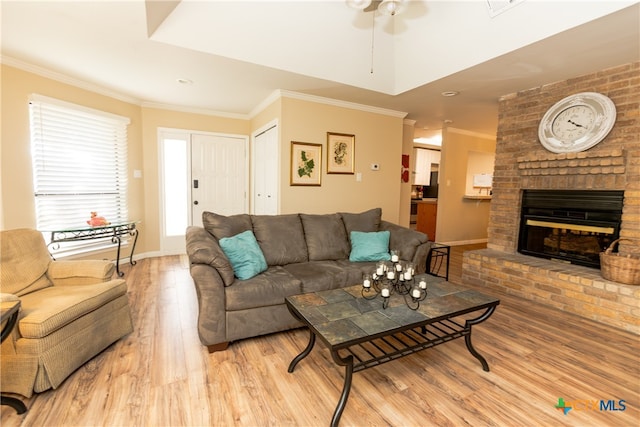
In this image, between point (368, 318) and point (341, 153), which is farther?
point (341, 153)

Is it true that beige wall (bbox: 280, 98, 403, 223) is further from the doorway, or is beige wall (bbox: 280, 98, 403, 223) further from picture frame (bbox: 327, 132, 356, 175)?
the doorway

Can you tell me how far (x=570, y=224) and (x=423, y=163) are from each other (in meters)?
3.98

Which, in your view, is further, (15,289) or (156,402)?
(15,289)

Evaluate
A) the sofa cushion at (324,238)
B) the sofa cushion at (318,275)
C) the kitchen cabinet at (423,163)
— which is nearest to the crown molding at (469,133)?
the kitchen cabinet at (423,163)

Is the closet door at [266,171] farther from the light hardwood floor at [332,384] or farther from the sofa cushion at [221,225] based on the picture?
the light hardwood floor at [332,384]

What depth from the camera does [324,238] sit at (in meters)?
3.07

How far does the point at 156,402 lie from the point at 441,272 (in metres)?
3.59

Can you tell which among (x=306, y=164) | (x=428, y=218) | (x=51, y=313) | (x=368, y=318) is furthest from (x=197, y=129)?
(x=428, y=218)

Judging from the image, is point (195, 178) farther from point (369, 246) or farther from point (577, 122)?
point (577, 122)

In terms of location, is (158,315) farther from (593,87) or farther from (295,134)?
(593,87)

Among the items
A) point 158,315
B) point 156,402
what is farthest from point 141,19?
point 156,402

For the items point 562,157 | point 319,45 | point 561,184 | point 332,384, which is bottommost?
point 332,384

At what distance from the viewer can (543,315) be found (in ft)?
9.04

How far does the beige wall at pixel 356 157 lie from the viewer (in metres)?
3.69
